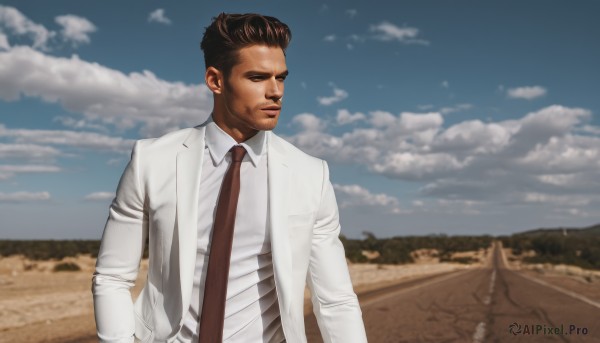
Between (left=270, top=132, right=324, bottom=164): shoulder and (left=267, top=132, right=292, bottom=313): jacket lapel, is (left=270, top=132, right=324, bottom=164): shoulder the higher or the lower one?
the higher one

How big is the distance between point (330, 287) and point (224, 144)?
68 cm

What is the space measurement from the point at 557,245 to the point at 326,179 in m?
74.0

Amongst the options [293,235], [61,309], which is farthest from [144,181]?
[61,309]

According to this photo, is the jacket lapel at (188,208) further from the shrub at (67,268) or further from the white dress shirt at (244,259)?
the shrub at (67,268)

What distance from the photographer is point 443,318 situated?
40.5ft

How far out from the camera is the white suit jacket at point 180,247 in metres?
2.24

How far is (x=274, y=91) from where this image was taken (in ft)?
7.59

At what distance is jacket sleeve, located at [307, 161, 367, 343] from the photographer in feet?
7.69

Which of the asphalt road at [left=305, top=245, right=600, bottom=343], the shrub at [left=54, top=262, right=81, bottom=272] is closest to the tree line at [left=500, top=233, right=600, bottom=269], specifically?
the asphalt road at [left=305, top=245, right=600, bottom=343]

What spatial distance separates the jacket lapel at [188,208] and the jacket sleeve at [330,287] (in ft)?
1.50

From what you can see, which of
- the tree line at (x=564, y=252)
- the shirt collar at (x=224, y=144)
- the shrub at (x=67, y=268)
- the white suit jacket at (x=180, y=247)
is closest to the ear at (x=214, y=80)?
the shirt collar at (x=224, y=144)

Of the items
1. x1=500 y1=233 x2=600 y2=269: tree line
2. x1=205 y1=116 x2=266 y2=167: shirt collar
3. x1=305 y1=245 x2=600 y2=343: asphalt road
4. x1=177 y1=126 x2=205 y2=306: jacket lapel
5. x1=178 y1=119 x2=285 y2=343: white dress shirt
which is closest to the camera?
x1=177 y1=126 x2=205 y2=306: jacket lapel

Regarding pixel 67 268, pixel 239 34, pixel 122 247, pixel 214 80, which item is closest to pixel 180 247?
pixel 122 247

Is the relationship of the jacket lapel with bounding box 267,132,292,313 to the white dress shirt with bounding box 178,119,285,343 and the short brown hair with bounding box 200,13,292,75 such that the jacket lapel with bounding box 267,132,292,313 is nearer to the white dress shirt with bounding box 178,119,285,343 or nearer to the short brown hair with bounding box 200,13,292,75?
the white dress shirt with bounding box 178,119,285,343
